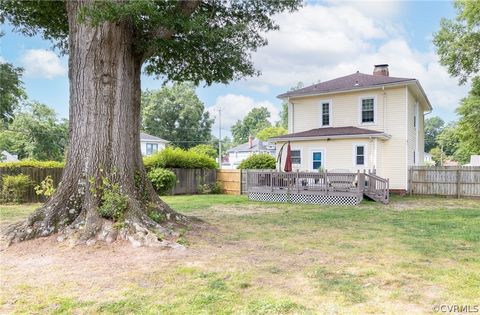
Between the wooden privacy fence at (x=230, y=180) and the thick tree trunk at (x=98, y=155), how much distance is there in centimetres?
1261

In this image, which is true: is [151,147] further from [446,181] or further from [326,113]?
[446,181]

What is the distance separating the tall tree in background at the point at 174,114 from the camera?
4491cm

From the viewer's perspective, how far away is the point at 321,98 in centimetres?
1839

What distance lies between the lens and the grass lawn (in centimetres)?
330

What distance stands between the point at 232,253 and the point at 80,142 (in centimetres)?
334

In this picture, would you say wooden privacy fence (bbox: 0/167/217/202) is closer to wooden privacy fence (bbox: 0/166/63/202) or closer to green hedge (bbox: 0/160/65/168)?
wooden privacy fence (bbox: 0/166/63/202)

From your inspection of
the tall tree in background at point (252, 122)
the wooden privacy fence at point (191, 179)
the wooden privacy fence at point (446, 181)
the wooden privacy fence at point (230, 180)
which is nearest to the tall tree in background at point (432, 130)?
the tall tree in background at point (252, 122)

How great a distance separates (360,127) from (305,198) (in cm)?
586

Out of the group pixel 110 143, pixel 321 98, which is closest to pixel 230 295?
pixel 110 143

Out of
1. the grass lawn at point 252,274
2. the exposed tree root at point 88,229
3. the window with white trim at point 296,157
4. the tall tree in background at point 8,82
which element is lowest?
the grass lawn at point 252,274

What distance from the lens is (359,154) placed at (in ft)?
53.3

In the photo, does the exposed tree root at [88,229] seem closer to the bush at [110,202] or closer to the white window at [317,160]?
the bush at [110,202]

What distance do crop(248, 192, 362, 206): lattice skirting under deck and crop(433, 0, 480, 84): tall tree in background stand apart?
37.3ft

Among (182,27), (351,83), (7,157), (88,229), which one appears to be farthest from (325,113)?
(7,157)
